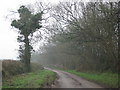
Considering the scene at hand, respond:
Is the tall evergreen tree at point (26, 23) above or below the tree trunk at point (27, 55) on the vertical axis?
above

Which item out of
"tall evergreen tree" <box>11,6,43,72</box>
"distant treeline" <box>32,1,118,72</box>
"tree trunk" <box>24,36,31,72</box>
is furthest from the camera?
"tree trunk" <box>24,36,31,72</box>

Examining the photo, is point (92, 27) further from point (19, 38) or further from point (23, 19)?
point (19, 38)

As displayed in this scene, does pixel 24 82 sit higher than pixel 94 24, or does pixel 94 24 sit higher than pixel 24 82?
pixel 94 24

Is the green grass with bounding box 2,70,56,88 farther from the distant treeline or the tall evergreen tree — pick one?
the tall evergreen tree

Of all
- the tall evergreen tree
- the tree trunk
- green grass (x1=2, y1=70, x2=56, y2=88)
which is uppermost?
the tall evergreen tree

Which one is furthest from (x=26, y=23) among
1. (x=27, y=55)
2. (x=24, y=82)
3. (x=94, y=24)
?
(x=24, y=82)

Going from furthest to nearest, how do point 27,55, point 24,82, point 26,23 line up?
point 27,55 < point 26,23 < point 24,82

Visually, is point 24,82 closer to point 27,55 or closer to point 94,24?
point 94,24

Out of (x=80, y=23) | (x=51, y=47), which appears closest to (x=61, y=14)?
(x=80, y=23)

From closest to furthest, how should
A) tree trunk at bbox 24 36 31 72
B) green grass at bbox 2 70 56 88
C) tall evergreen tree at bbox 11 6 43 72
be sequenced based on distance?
green grass at bbox 2 70 56 88 < tall evergreen tree at bbox 11 6 43 72 < tree trunk at bbox 24 36 31 72

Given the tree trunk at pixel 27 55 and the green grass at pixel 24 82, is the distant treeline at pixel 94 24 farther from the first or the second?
the green grass at pixel 24 82

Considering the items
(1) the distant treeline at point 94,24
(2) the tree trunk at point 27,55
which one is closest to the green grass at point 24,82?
(1) the distant treeline at point 94,24

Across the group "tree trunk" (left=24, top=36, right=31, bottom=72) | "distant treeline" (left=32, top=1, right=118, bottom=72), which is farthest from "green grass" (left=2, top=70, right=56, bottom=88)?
"tree trunk" (left=24, top=36, right=31, bottom=72)

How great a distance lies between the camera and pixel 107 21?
795 inches
